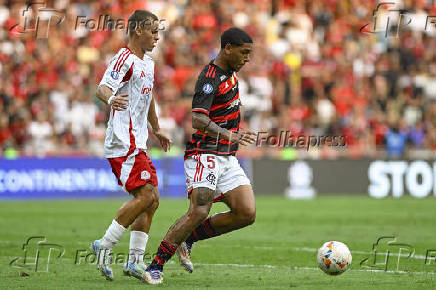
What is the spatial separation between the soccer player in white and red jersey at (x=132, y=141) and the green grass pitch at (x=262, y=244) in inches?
13.3

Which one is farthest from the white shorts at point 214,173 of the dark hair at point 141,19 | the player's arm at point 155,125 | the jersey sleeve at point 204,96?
the dark hair at point 141,19

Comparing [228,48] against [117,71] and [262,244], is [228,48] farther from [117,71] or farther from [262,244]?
[262,244]

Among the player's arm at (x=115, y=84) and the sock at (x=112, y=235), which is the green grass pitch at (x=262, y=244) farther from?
the player's arm at (x=115, y=84)

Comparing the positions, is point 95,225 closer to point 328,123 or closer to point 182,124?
point 182,124

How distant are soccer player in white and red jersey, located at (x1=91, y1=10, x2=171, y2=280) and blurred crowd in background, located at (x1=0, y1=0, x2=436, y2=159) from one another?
44.5 ft

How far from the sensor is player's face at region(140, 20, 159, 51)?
8.06 metres

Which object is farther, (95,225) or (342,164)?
(342,164)

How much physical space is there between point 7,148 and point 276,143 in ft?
23.1

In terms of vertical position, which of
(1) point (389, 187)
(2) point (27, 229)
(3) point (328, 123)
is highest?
(3) point (328, 123)

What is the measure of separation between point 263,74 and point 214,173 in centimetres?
1720

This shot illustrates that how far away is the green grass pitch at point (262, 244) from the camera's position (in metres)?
7.82

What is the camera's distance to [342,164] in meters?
22.6

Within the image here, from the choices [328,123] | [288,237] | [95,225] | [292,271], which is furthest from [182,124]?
[292,271]

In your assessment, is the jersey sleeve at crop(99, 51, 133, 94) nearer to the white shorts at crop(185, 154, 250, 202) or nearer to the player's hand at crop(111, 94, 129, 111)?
the player's hand at crop(111, 94, 129, 111)
